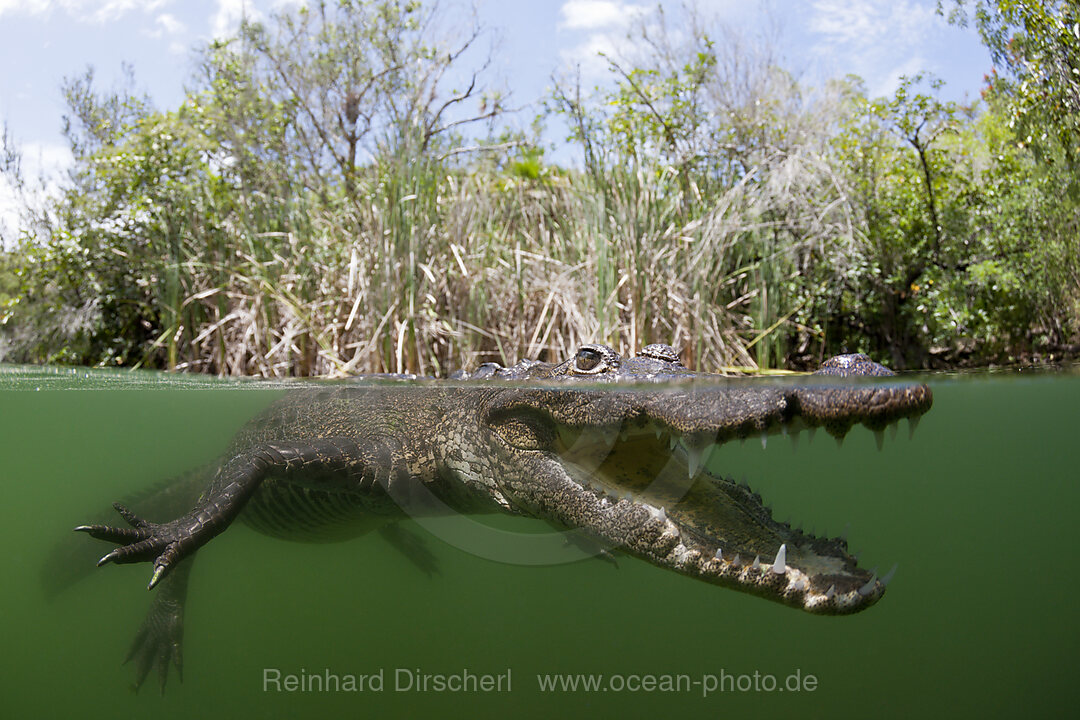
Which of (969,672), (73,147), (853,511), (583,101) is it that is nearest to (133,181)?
(73,147)

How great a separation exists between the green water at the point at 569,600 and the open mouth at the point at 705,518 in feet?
1.61

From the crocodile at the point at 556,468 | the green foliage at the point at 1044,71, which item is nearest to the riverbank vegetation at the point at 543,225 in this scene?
the green foliage at the point at 1044,71

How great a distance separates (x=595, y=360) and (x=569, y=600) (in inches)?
691

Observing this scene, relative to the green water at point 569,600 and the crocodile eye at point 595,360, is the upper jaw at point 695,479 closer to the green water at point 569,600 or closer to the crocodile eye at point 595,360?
the crocodile eye at point 595,360

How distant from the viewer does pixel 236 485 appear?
335 cm

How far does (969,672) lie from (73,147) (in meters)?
35.9

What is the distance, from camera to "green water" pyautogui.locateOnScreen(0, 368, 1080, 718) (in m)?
8.08

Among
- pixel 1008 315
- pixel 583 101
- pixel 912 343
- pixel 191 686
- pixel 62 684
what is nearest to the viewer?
pixel 1008 315

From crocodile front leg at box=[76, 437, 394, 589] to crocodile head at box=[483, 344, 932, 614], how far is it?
0.76 meters

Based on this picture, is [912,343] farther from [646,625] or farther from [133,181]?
[646,625]

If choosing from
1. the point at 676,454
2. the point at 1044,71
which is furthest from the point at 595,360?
the point at 1044,71

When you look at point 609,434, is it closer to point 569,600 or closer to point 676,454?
point 676,454

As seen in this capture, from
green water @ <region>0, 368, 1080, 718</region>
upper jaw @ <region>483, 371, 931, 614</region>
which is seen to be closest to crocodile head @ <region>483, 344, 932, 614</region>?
upper jaw @ <region>483, 371, 931, 614</region>

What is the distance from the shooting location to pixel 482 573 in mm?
12805
